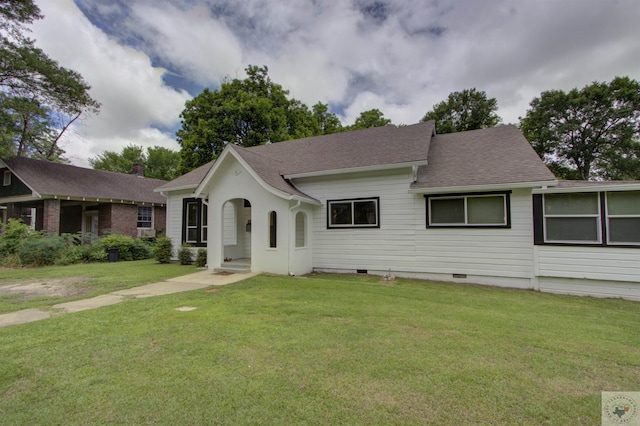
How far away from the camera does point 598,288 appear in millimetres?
7598

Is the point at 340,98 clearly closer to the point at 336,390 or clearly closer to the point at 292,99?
the point at 292,99

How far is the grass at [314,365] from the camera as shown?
243 cm

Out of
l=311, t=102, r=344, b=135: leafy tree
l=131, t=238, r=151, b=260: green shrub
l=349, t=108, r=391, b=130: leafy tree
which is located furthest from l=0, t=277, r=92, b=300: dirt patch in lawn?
l=311, t=102, r=344, b=135: leafy tree

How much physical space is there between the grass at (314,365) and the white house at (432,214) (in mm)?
2623

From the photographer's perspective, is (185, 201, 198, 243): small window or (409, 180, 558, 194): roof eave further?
(185, 201, 198, 243): small window

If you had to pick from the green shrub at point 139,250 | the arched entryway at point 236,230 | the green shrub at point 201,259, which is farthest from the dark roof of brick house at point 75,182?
the green shrub at point 201,259

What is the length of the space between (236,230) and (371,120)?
70.8 feet

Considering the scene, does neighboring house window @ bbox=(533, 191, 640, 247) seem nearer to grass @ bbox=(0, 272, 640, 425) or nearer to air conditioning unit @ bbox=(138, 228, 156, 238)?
grass @ bbox=(0, 272, 640, 425)

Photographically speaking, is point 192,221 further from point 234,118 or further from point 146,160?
point 146,160

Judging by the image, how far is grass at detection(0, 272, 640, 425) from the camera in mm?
2430

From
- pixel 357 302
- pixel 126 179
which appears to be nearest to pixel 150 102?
pixel 126 179

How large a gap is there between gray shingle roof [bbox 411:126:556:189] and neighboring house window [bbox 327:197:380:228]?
158 cm

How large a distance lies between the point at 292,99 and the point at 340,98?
5.10m
